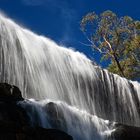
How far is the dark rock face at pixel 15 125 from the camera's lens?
13438 mm

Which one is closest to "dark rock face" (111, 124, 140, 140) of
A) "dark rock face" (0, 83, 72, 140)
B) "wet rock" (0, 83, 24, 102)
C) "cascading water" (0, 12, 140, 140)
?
"cascading water" (0, 12, 140, 140)

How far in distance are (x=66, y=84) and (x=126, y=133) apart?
6520 millimetres

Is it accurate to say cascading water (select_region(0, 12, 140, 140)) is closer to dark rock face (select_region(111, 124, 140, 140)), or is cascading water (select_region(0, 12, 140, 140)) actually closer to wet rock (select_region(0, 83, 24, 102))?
dark rock face (select_region(111, 124, 140, 140))

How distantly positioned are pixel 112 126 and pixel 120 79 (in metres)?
9.22

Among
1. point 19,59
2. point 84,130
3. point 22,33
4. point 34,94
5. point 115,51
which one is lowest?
point 84,130

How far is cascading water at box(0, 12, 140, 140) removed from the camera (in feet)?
59.2

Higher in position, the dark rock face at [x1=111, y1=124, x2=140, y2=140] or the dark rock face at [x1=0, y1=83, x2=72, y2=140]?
the dark rock face at [x1=111, y1=124, x2=140, y2=140]

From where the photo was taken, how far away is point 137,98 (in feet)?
92.4

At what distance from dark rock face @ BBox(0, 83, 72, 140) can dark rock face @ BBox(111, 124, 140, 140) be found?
14.1 feet

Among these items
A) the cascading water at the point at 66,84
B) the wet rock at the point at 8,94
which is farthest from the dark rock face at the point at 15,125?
the cascading water at the point at 66,84

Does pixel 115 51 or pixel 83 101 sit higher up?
pixel 115 51

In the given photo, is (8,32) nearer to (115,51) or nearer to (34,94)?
(34,94)

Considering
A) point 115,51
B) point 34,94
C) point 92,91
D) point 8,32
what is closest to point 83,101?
point 92,91

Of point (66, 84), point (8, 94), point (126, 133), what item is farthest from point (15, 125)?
point (66, 84)
